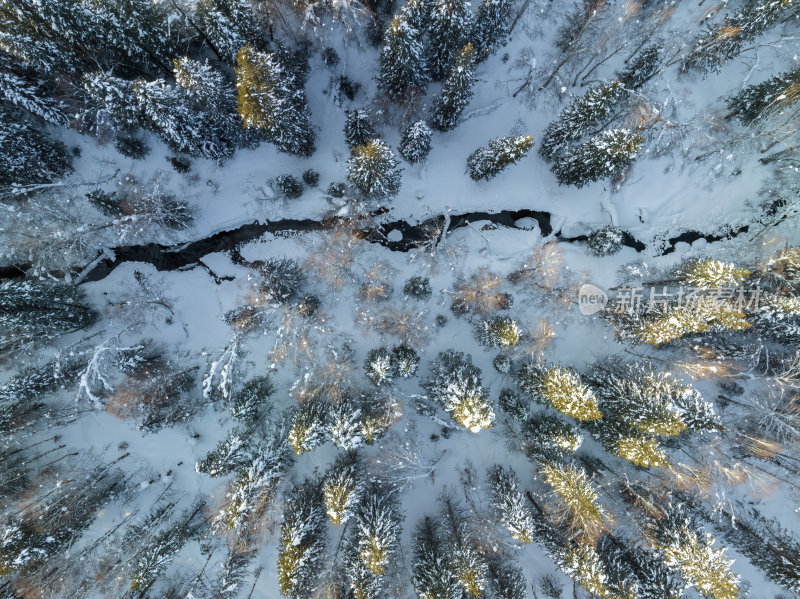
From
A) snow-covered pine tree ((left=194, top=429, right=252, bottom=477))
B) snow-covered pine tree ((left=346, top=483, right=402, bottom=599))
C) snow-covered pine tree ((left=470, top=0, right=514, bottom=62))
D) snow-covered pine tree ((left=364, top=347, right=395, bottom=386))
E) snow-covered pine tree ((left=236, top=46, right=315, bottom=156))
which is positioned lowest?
snow-covered pine tree ((left=346, top=483, right=402, bottom=599))

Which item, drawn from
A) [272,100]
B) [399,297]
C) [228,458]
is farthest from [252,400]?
[272,100]

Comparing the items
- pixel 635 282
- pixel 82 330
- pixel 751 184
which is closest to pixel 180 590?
pixel 82 330

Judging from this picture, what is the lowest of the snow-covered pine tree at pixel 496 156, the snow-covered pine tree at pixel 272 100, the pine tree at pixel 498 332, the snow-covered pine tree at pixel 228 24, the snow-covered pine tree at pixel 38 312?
the pine tree at pixel 498 332

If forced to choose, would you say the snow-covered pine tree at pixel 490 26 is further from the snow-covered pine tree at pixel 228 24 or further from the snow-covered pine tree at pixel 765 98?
the snow-covered pine tree at pixel 765 98

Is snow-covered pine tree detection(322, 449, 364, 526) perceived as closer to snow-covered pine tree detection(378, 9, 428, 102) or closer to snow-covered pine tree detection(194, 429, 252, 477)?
snow-covered pine tree detection(194, 429, 252, 477)

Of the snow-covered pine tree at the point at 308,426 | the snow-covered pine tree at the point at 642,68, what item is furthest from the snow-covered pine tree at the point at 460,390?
the snow-covered pine tree at the point at 642,68

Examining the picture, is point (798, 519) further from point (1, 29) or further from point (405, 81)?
point (1, 29)

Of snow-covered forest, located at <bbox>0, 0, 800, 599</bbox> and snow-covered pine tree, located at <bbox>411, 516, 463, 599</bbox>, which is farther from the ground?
snow-covered forest, located at <bbox>0, 0, 800, 599</bbox>

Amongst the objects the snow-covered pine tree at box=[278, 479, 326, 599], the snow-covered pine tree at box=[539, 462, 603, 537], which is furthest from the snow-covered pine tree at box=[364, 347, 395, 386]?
the snow-covered pine tree at box=[539, 462, 603, 537]
